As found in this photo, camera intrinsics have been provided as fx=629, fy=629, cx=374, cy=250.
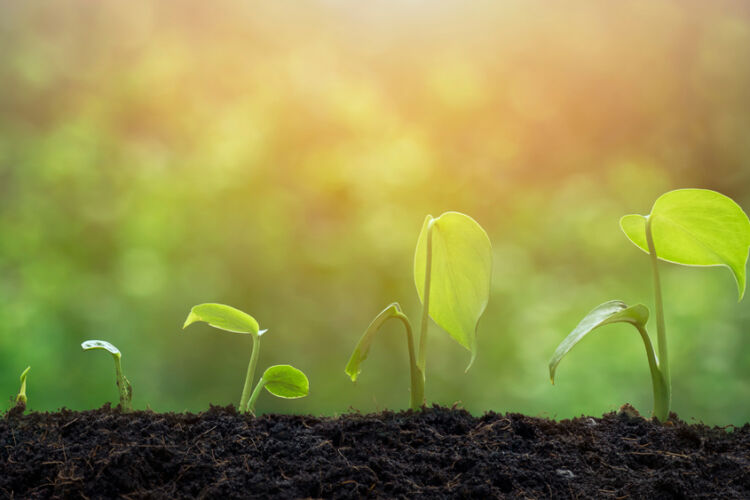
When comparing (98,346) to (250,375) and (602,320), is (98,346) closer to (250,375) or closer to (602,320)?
(250,375)

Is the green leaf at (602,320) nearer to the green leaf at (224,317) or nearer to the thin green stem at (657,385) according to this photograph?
the thin green stem at (657,385)

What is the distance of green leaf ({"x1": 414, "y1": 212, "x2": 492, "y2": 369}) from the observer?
3.15 feet

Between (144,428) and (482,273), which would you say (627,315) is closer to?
(482,273)

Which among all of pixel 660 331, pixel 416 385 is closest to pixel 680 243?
pixel 660 331

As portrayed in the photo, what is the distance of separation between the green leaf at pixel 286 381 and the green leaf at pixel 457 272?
231 millimetres

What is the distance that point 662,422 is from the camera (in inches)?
38.9

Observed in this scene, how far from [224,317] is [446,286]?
1.19 feet

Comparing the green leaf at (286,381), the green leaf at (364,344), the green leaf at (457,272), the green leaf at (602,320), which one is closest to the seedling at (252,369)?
the green leaf at (286,381)

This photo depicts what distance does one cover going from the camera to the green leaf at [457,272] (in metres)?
0.96

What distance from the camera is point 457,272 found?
3.26 feet

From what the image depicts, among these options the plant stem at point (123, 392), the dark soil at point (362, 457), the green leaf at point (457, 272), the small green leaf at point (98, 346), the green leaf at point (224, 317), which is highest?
the green leaf at point (457, 272)

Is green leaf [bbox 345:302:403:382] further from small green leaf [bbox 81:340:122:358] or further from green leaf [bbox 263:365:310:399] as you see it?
small green leaf [bbox 81:340:122:358]

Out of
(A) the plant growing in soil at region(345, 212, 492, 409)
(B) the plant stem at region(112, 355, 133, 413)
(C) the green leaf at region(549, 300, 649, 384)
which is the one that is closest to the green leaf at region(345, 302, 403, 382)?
A: (A) the plant growing in soil at region(345, 212, 492, 409)

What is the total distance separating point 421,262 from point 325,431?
12.2 inches
